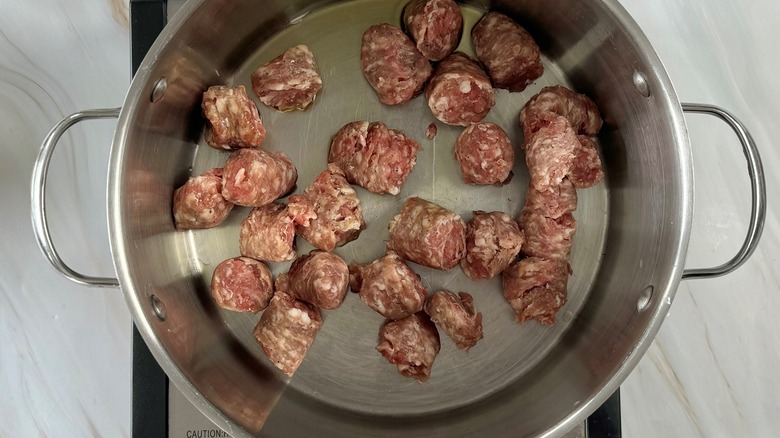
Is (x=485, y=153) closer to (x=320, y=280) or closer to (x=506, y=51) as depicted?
(x=506, y=51)

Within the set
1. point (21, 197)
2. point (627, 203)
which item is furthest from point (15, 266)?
point (627, 203)

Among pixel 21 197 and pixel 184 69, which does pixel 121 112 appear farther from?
pixel 21 197

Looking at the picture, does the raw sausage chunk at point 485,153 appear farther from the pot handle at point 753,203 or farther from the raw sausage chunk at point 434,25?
the pot handle at point 753,203

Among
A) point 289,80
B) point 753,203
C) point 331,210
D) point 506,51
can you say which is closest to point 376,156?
point 331,210

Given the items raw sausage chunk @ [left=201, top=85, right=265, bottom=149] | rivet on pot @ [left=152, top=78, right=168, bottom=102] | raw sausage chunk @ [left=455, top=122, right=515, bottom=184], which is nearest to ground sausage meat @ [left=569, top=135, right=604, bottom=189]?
raw sausage chunk @ [left=455, top=122, right=515, bottom=184]

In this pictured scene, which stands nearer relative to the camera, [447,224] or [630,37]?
[630,37]

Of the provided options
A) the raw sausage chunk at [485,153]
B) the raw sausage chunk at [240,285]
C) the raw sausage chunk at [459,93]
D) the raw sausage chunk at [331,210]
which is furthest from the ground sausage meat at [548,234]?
the raw sausage chunk at [240,285]
